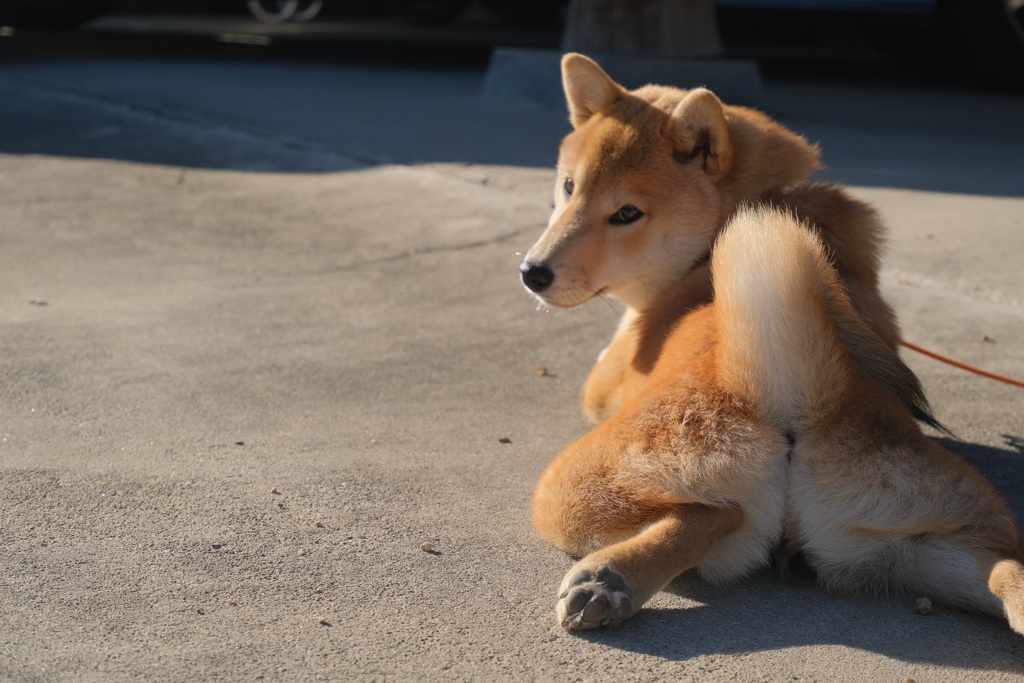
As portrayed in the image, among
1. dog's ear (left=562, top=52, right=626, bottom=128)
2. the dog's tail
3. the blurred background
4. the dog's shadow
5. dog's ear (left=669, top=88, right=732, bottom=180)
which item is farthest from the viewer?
the blurred background

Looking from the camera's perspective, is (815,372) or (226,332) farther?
(226,332)

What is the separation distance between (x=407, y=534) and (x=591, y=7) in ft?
21.3

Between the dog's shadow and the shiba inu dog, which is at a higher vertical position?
the shiba inu dog

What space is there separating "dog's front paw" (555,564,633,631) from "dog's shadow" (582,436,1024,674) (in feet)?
0.13

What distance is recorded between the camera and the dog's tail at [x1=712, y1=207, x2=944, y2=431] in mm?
2680

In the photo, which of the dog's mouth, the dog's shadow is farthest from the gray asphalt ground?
the dog's mouth

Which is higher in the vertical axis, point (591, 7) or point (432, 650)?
point (591, 7)

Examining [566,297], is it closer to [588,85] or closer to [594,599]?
[588,85]

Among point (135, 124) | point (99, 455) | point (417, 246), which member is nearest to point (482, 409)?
point (99, 455)

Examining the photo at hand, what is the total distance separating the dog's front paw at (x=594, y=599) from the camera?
2.55 m

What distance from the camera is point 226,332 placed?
4.63 metres

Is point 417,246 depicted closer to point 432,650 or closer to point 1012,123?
point 432,650

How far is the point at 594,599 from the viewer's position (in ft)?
8.36

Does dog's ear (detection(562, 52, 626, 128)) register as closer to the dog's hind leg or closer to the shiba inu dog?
the shiba inu dog
